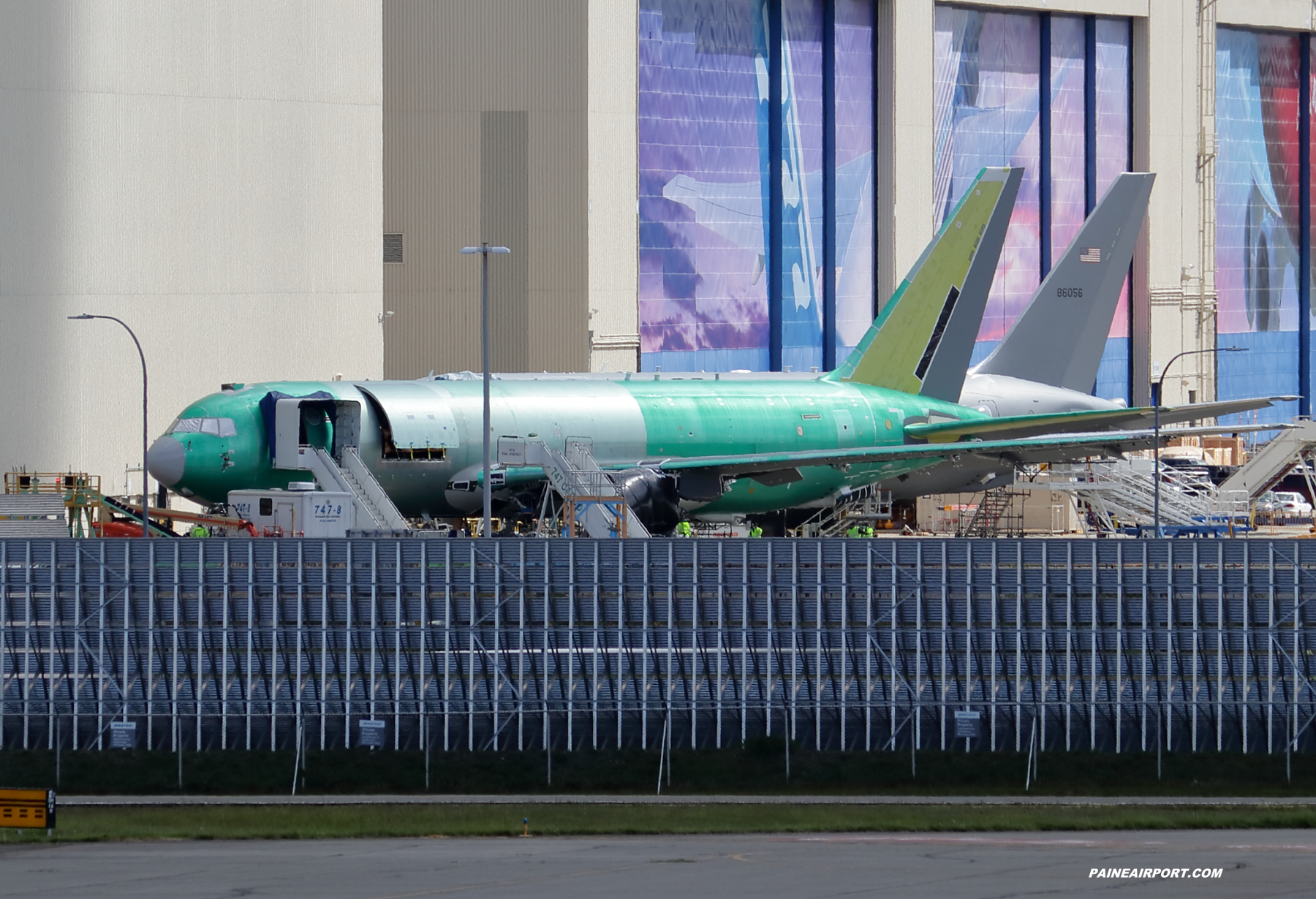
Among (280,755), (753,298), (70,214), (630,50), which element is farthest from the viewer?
(753,298)

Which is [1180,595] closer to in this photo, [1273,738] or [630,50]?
[1273,738]

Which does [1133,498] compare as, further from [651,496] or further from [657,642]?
[657,642]

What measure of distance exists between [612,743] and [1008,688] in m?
7.65

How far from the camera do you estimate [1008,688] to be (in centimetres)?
3466

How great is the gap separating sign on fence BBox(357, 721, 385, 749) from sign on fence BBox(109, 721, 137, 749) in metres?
4.28

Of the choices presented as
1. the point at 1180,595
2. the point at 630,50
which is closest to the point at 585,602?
the point at 1180,595

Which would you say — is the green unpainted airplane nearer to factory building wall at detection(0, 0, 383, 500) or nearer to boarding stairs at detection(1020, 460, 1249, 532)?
boarding stairs at detection(1020, 460, 1249, 532)

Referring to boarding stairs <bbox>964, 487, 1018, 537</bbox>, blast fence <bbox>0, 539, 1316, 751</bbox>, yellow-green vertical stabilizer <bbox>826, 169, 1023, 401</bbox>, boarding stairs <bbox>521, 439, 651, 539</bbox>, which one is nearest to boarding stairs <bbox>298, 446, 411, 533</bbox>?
boarding stairs <bbox>521, 439, 651, 539</bbox>

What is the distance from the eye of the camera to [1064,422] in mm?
A: 62688

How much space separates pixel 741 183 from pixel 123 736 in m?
64.6

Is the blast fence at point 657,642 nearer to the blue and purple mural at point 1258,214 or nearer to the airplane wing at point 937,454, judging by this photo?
the airplane wing at point 937,454

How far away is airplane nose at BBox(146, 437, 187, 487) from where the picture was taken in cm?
5178

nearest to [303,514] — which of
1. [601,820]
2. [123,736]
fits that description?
[123,736]

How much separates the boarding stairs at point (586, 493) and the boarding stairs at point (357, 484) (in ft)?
14.6
